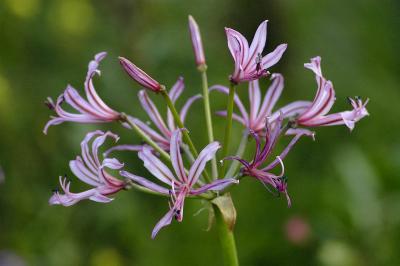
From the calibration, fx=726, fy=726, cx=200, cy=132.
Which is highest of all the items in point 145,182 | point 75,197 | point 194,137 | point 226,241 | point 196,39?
point 196,39

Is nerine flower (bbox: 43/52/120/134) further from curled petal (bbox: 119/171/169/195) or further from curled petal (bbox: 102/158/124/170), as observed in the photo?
curled petal (bbox: 119/171/169/195)

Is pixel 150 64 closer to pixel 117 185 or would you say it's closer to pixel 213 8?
pixel 213 8

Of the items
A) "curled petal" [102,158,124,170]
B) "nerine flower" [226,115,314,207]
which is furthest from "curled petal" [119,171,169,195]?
"nerine flower" [226,115,314,207]

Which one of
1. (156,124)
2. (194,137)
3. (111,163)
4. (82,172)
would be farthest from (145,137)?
(194,137)

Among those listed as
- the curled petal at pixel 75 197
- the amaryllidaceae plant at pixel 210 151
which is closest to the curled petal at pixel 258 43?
the amaryllidaceae plant at pixel 210 151

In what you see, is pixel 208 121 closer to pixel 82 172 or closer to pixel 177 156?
pixel 177 156

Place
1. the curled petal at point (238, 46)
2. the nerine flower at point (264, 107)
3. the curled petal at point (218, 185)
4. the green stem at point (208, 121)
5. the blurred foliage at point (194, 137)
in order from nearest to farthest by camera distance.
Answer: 1. the curled petal at point (218, 185)
2. the curled petal at point (238, 46)
3. the green stem at point (208, 121)
4. the nerine flower at point (264, 107)
5. the blurred foliage at point (194, 137)

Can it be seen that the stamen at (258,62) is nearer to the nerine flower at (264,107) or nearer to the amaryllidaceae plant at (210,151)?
the amaryllidaceae plant at (210,151)
